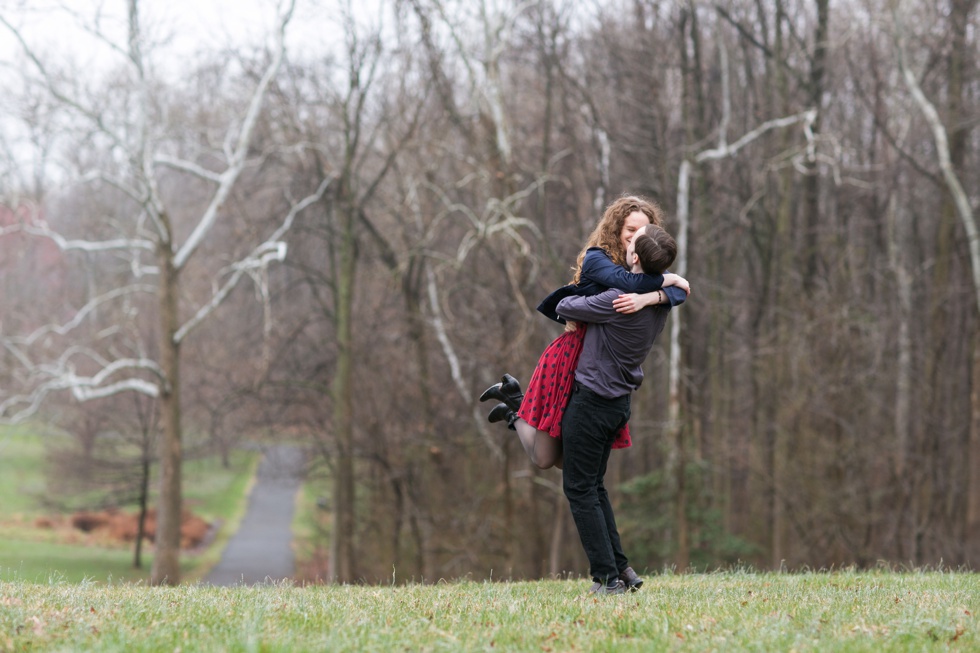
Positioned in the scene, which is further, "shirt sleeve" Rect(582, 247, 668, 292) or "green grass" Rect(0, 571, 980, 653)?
"shirt sleeve" Rect(582, 247, 668, 292)

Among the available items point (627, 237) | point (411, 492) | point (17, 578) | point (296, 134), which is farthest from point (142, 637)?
point (296, 134)

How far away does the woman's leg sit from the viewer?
5.86 meters

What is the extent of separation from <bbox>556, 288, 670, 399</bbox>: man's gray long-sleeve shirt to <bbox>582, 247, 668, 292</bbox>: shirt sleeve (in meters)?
0.06

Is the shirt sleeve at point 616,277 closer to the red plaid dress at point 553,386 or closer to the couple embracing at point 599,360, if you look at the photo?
the couple embracing at point 599,360

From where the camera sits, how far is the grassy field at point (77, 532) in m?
30.0

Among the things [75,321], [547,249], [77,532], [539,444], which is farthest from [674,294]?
[77,532]

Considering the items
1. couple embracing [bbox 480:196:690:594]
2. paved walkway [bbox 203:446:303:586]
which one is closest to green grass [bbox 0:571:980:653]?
couple embracing [bbox 480:196:690:594]

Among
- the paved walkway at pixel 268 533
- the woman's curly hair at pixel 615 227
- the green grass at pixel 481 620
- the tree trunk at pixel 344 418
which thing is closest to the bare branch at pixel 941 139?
the tree trunk at pixel 344 418

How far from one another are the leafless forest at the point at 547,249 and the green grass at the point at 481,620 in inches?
528

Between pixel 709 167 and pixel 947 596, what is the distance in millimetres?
20525

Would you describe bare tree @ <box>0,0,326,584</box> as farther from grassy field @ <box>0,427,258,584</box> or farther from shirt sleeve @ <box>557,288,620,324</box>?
shirt sleeve @ <box>557,288,620,324</box>

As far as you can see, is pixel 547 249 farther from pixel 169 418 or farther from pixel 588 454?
pixel 588 454

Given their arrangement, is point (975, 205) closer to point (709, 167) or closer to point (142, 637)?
point (709, 167)

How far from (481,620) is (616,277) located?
6.96 feet
